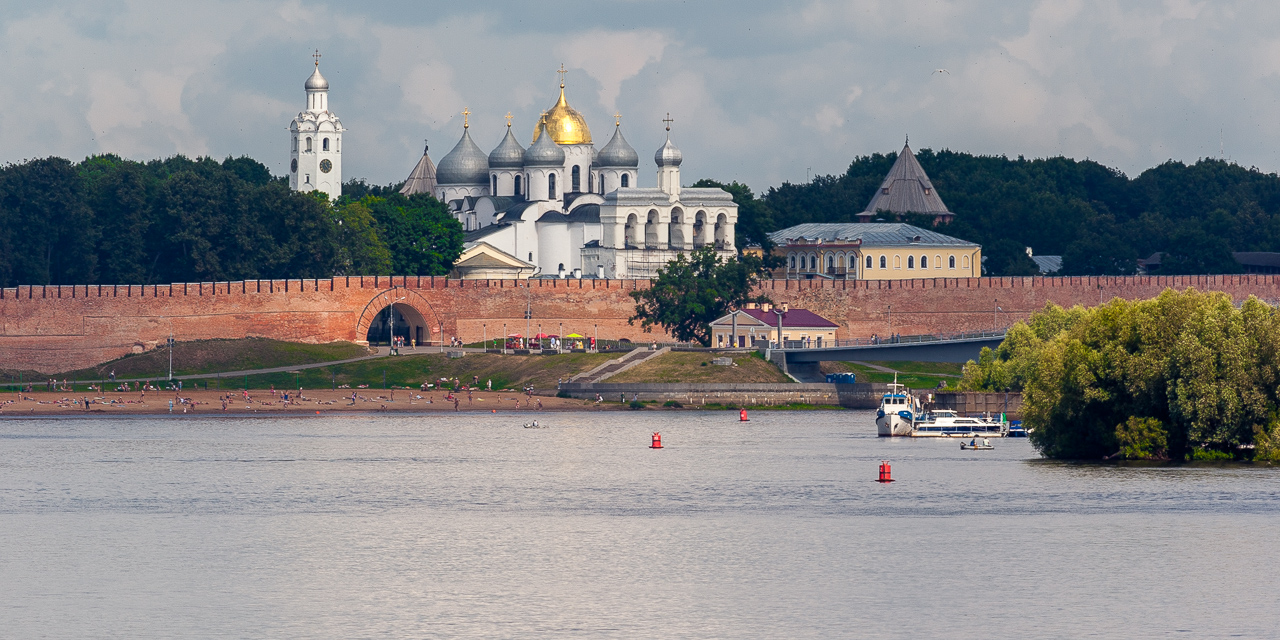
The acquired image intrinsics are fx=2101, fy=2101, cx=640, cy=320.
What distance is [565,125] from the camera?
100125 mm

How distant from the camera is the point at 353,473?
4591 centimetres

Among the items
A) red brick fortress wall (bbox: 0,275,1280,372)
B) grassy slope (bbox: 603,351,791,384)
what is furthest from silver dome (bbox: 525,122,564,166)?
grassy slope (bbox: 603,351,791,384)

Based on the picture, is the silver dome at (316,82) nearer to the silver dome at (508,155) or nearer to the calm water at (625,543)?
the silver dome at (508,155)

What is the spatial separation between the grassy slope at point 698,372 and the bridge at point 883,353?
4.05 feet

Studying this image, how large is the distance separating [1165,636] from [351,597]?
1076 cm

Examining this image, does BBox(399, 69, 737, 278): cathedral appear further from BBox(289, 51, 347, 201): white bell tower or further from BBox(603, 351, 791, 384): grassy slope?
BBox(603, 351, 791, 384): grassy slope

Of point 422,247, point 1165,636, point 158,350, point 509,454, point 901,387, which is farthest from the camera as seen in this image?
point 422,247

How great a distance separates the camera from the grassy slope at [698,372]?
6962 cm

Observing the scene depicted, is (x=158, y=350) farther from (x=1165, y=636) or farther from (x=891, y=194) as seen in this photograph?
(x=1165, y=636)

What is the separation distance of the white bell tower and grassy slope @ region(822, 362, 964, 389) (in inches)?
1204

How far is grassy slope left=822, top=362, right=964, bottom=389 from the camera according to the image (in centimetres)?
7106

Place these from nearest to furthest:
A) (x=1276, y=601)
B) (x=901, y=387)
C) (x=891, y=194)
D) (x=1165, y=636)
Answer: (x=1165, y=636), (x=1276, y=601), (x=901, y=387), (x=891, y=194)

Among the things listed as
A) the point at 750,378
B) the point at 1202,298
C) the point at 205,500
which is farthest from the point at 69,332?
the point at 1202,298

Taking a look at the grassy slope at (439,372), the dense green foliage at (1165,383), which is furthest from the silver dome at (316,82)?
the dense green foliage at (1165,383)
